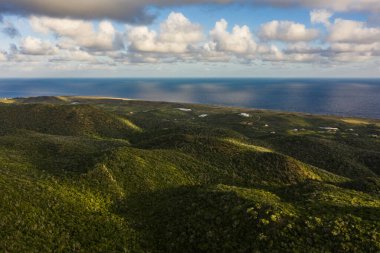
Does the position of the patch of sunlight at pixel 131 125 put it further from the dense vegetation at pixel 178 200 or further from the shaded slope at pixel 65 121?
the dense vegetation at pixel 178 200

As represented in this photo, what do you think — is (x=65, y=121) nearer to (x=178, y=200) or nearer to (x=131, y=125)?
(x=131, y=125)

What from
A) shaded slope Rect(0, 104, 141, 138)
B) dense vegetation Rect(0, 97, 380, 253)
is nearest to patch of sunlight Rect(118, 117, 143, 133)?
shaded slope Rect(0, 104, 141, 138)

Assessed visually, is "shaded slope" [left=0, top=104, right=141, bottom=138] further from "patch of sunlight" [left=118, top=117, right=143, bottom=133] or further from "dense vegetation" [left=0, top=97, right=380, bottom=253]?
"dense vegetation" [left=0, top=97, right=380, bottom=253]

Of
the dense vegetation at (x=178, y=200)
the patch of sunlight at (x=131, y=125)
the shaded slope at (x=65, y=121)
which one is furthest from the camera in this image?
the patch of sunlight at (x=131, y=125)

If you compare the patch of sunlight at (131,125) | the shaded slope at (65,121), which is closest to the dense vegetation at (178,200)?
the shaded slope at (65,121)

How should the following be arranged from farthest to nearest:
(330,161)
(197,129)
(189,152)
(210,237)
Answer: (197,129) → (330,161) → (189,152) → (210,237)

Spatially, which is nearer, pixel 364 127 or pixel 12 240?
pixel 12 240

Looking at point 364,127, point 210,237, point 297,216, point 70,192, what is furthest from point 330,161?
point 364,127

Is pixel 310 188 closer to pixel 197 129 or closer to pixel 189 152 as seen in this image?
pixel 189 152

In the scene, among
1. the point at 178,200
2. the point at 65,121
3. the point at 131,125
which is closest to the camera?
the point at 178,200

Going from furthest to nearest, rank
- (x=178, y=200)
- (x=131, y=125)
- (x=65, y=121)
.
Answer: (x=131, y=125) → (x=65, y=121) → (x=178, y=200)

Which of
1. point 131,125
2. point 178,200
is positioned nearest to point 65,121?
point 131,125
